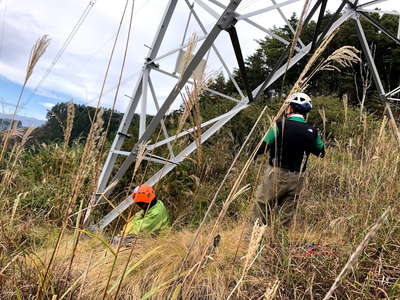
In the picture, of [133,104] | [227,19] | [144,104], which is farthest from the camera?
[133,104]

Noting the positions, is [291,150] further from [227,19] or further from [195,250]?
[195,250]

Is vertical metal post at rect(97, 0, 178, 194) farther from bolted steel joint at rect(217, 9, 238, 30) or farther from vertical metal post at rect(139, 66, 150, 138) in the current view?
bolted steel joint at rect(217, 9, 238, 30)

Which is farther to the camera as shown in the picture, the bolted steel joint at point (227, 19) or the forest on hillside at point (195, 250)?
the bolted steel joint at point (227, 19)

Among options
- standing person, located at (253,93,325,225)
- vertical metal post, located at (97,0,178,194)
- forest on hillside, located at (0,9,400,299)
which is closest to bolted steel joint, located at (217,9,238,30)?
standing person, located at (253,93,325,225)

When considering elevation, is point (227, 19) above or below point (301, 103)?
above

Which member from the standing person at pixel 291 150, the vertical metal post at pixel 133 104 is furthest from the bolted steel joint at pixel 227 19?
the vertical metal post at pixel 133 104

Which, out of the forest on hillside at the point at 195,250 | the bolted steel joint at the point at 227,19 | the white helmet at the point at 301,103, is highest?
the bolted steel joint at the point at 227,19

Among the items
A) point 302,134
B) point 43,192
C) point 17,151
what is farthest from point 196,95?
point 43,192

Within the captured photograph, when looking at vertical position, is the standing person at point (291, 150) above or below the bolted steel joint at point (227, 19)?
below

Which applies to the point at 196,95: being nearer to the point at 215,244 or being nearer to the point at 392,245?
the point at 215,244

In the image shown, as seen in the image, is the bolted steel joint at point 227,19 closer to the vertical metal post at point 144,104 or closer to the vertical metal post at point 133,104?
the vertical metal post at point 133,104

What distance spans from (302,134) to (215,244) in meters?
2.47

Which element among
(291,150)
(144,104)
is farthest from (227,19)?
(144,104)

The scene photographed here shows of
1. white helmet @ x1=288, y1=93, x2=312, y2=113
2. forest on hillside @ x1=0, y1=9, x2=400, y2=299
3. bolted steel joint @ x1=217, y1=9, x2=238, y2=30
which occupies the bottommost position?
forest on hillside @ x1=0, y1=9, x2=400, y2=299
